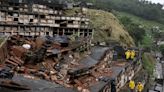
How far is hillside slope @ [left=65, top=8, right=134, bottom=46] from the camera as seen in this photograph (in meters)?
81.6

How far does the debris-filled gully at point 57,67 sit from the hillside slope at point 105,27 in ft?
120

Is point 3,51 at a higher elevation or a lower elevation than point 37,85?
higher

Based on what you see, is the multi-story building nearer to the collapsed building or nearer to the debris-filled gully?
the collapsed building

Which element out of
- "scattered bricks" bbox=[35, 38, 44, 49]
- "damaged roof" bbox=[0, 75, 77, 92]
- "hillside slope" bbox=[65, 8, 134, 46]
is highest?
"scattered bricks" bbox=[35, 38, 44, 49]

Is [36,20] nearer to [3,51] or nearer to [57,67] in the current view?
[57,67]

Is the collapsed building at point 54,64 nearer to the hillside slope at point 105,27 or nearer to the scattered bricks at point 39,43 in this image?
the scattered bricks at point 39,43

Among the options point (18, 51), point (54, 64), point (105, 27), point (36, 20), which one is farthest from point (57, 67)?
point (105, 27)

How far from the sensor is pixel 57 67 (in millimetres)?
33031

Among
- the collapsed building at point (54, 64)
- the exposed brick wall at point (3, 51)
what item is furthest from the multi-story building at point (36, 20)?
the exposed brick wall at point (3, 51)

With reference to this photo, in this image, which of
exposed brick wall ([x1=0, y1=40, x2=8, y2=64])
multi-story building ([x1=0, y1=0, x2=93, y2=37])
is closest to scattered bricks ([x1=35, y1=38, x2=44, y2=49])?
exposed brick wall ([x1=0, y1=40, x2=8, y2=64])

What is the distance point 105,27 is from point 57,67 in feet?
177

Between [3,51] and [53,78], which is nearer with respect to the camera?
[3,51]

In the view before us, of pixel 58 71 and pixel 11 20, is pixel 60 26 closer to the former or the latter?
pixel 11 20

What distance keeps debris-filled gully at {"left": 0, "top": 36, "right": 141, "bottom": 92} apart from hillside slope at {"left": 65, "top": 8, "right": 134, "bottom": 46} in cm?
3644
